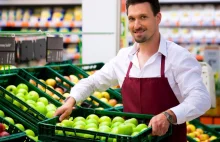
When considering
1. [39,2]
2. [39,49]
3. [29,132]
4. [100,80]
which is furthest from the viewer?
[39,2]

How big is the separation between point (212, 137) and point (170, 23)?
191 inches

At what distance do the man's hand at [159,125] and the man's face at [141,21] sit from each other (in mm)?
524

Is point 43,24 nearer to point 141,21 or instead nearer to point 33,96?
point 33,96

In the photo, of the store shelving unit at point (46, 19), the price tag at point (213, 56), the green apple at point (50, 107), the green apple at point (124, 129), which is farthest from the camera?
the store shelving unit at point (46, 19)

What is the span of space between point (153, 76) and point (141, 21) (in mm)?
339

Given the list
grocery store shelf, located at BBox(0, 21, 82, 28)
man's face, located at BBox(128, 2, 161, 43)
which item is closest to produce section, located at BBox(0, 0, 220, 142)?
man's face, located at BBox(128, 2, 161, 43)

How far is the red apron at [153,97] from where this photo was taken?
106 inches

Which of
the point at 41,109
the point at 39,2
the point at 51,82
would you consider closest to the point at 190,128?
the point at 51,82

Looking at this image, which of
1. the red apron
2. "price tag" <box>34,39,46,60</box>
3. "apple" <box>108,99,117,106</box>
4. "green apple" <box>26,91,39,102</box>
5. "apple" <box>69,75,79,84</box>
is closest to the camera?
the red apron

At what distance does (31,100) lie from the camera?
10.4 feet

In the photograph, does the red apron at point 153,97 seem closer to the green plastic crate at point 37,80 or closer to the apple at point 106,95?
the green plastic crate at point 37,80

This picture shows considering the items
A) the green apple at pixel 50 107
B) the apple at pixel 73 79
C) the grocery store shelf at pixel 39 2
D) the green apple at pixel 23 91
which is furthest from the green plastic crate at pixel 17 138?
the grocery store shelf at pixel 39 2

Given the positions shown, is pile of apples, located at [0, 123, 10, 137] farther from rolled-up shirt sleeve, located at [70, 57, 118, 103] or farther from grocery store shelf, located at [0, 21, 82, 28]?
grocery store shelf, located at [0, 21, 82, 28]

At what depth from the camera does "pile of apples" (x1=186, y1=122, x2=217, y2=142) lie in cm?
381
